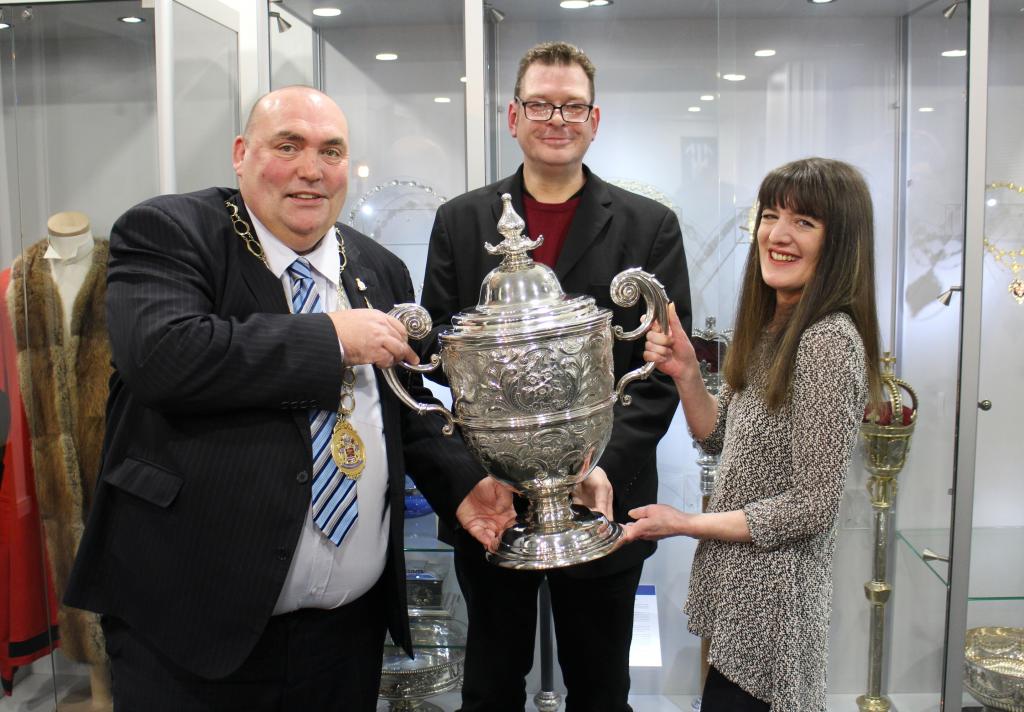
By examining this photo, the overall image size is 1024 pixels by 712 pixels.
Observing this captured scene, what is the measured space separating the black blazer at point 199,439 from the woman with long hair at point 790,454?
2.05 feet

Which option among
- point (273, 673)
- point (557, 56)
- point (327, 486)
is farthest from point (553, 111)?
point (273, 673)

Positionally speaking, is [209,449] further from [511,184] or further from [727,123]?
[727,123]

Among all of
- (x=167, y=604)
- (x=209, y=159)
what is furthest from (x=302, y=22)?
(x=167, y=604)

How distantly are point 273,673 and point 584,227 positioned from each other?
42.9 inches

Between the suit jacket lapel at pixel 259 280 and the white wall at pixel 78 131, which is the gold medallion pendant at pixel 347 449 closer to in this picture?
the suit jacket lapel at pixel 259 280

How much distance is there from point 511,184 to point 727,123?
812 millimetres

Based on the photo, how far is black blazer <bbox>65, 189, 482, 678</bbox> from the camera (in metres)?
1.49

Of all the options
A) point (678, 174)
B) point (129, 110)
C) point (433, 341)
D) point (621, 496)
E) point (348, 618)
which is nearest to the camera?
point (348, 618)

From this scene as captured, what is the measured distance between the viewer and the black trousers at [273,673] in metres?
1.60

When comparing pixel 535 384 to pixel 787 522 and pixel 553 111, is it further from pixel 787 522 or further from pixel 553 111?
pixel 553 111

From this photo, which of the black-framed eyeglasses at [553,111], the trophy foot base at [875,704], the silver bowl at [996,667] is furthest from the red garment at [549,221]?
the trophy foot base at [875,704]

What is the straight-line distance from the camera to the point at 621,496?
2.08 metres

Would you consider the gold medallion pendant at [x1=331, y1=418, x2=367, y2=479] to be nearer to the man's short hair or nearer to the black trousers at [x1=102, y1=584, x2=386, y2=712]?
the black trousers at [x1=102, y1=584, x2=386, y2=712]

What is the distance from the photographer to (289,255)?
65.7 inches
